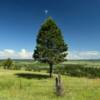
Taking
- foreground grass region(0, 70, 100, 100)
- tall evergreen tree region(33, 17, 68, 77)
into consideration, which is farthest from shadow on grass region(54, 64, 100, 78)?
foreground grass region(0, 70, 100, 100)

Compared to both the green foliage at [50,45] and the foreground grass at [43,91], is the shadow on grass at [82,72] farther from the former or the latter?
the foreground grass at [43,91]

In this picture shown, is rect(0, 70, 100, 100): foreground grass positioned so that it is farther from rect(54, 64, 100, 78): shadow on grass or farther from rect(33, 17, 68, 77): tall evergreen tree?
rect(54, 64, 100, 78): shadow on grass

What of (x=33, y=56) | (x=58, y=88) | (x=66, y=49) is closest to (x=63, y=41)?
(x=66, y=49)

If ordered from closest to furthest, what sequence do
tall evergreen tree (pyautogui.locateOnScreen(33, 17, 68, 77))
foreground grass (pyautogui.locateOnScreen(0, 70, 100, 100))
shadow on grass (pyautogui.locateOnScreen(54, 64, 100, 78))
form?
foreground grass (pyautogui.locateOnScreen(0, 70, 100, 100)) → tall evergreen tree (pyautogui.locateOnScreen(33, 17, 68, 77)) → shadow on grass (pyautogui.locateOnScreen(54, 64, 100, 78))

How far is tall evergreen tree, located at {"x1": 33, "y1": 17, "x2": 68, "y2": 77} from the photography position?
4931cm

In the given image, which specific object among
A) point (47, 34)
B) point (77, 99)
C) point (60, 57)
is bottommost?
point (77, 99)

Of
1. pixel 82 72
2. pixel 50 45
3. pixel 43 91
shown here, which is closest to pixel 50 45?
pixel 50 45

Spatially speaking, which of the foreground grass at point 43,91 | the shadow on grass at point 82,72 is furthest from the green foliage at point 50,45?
the foreground grass at point 43,91

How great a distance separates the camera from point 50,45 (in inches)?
1959

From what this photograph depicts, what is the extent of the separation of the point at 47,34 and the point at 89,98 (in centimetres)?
3356

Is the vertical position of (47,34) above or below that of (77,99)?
above

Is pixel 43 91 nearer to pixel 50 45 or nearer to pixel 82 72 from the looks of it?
pixel 50 45

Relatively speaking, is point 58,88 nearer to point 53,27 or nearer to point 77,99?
point 77,99

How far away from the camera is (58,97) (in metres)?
17.3
